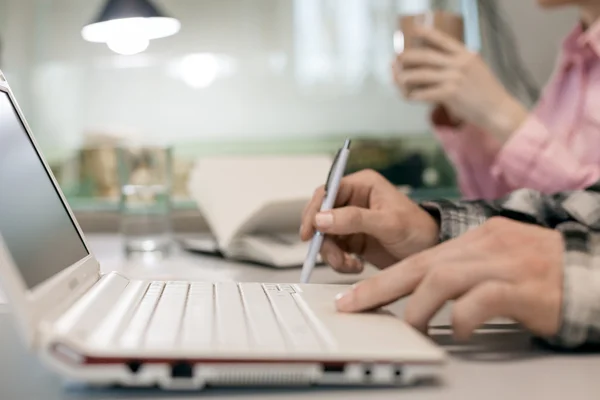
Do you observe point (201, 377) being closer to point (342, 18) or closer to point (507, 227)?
point (507, 227)

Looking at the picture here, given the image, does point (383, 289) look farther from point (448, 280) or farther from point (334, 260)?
point (334, 260)

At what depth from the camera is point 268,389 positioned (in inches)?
18.0

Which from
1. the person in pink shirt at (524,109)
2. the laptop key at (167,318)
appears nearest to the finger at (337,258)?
the laptop key at (167,318)

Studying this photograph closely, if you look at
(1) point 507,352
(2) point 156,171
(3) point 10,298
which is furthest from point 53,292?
(2) point 156,171

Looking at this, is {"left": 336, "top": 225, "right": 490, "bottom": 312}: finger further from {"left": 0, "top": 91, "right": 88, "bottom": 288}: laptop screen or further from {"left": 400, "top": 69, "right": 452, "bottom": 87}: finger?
{"left": 400, "top": 69, "right": 452, "bottom": 87}: finger

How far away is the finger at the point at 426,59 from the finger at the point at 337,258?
0.47 m

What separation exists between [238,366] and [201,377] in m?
0.02

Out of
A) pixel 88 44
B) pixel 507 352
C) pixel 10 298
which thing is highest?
pixel 88 44

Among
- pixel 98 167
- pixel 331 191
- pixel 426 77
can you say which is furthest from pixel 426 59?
pixel 98 167

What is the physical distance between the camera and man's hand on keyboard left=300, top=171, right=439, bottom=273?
74 centimetres

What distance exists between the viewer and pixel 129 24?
1.41 meters

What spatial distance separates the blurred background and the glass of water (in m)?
0.49

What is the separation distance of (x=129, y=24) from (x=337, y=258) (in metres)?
0.81

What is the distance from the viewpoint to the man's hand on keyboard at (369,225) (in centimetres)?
74
